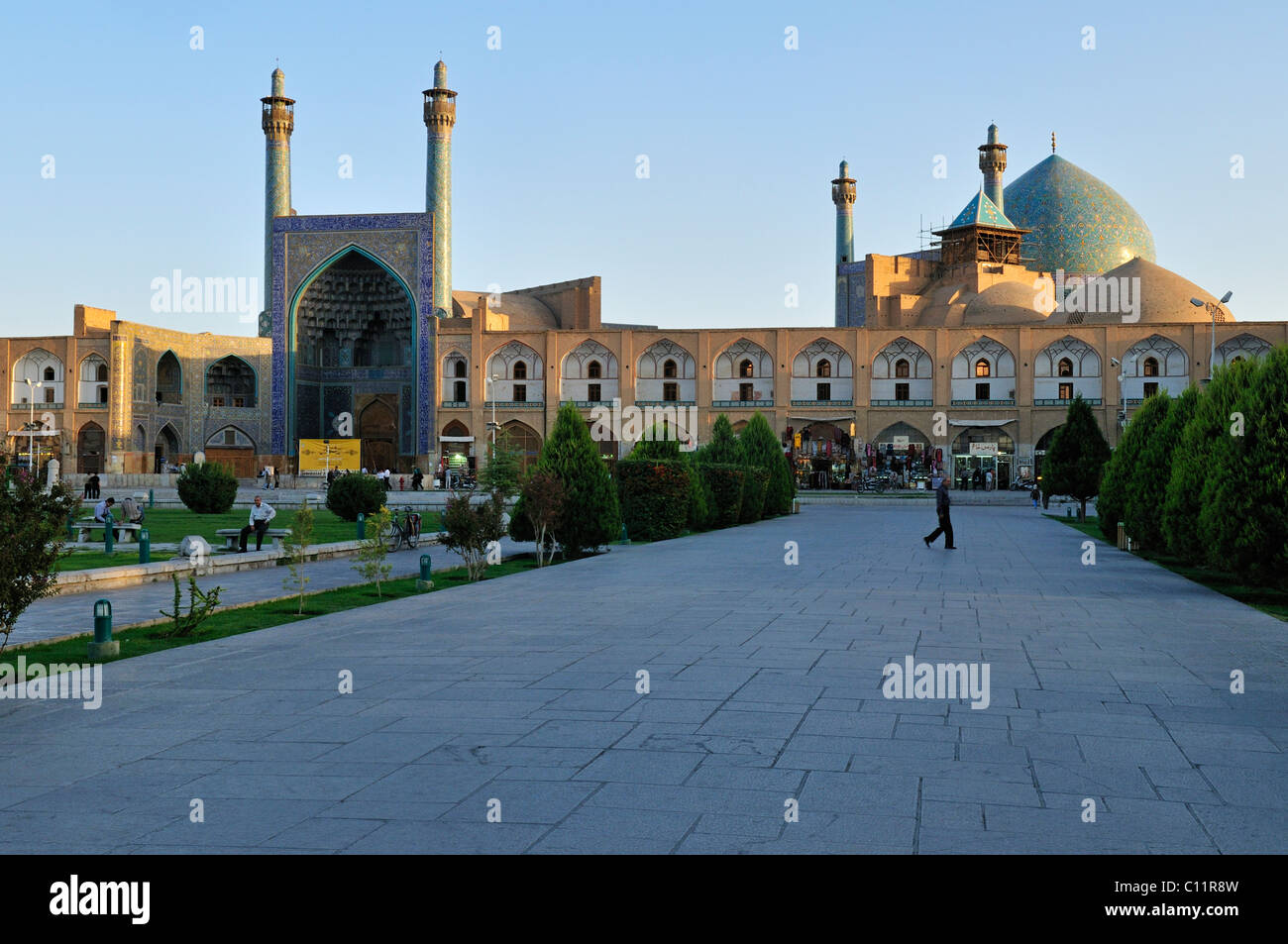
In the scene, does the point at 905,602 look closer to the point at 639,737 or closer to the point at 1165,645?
the point at 1165,645

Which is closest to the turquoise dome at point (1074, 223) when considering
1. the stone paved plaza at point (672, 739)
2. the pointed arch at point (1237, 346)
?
the pointed arch at point (1237, 346)

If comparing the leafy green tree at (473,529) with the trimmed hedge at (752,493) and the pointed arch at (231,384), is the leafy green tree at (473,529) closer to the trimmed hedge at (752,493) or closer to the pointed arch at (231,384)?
the trimmed hedge at (752,493)

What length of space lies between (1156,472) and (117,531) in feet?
44.4

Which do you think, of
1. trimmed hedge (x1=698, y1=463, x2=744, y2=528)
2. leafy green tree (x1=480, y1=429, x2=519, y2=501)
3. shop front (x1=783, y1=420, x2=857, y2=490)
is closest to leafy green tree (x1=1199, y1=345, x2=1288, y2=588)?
leafy green tree (x1=480, y1=429, x2=519, y2=501)

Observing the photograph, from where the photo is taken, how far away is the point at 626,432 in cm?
4388

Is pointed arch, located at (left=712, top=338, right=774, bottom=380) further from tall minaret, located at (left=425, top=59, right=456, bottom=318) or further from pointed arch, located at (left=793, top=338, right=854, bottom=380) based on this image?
tall minaret, located at (left=425, top=59, right=456, bottom=318)

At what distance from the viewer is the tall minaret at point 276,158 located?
4338 centimetres

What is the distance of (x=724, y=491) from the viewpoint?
2059cm

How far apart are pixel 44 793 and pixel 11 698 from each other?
193 centimetres

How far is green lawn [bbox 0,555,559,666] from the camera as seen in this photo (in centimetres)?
659

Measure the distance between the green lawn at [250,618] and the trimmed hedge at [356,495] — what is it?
6456 millimetres

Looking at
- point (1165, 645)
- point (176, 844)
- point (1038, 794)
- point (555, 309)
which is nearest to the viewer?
point (176, 844)

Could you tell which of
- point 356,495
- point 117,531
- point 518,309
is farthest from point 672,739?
point 518,309
